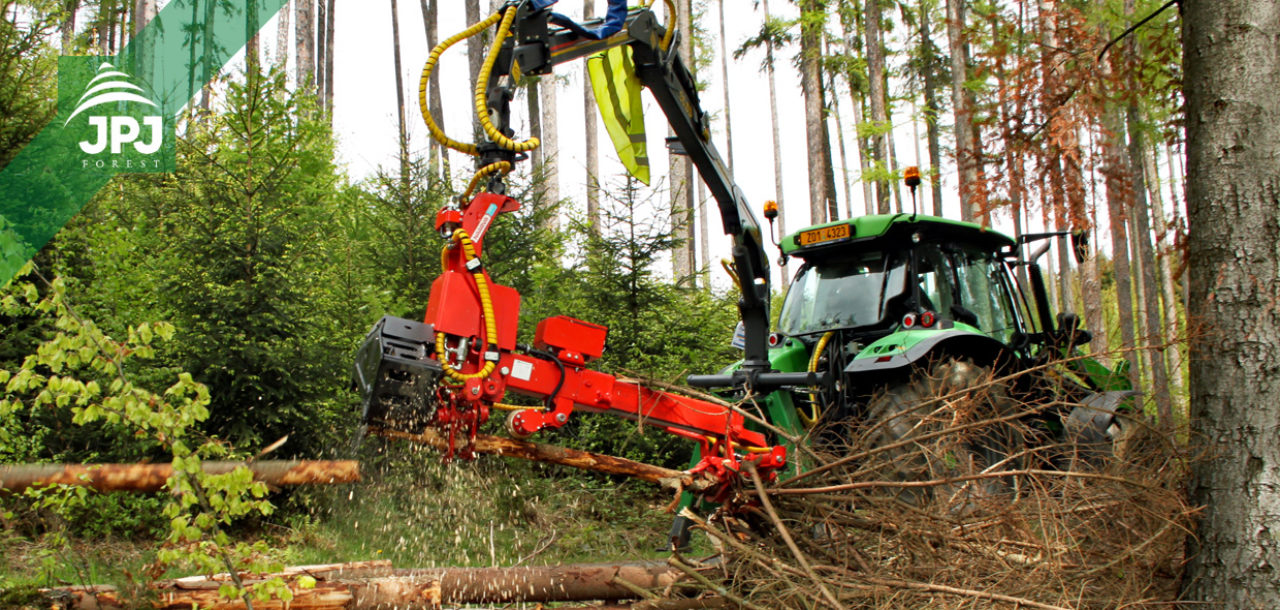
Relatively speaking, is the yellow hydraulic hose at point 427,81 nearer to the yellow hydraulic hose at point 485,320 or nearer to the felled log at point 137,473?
the yellow hydraulic hose at point 485,320

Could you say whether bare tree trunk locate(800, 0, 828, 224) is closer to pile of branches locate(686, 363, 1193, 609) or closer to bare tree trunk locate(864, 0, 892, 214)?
bare tree trunk locate(864, 0, 892, 214)

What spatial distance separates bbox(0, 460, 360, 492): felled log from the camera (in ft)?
11.6

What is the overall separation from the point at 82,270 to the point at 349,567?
591 centimetres

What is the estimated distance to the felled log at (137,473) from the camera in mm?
3549

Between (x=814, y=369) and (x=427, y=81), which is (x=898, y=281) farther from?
(x=427, y=81)

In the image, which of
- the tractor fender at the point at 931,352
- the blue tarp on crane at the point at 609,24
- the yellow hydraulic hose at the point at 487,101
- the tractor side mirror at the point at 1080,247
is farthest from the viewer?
the tractor side mirror at the point at 1080,247

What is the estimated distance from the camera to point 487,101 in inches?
176

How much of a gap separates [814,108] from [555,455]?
1641 cm

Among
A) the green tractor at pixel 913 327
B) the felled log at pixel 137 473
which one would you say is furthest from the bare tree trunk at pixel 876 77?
the felled log at pixel 137 473

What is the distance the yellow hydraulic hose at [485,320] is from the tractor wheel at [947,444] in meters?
1.87

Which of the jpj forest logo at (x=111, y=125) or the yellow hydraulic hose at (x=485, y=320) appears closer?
the yellow hydraulic hose at (x=485, y=320)

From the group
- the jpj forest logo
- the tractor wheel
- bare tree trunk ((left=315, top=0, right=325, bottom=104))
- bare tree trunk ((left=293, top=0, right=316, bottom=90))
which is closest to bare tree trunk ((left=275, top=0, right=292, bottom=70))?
bare tree trunk ((left=293, top=0, right=316, bottom=90))

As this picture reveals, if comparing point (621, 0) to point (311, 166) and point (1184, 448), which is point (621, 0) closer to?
point (1184, 448)

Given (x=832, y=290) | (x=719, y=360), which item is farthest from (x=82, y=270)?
(x=832, y=290)
